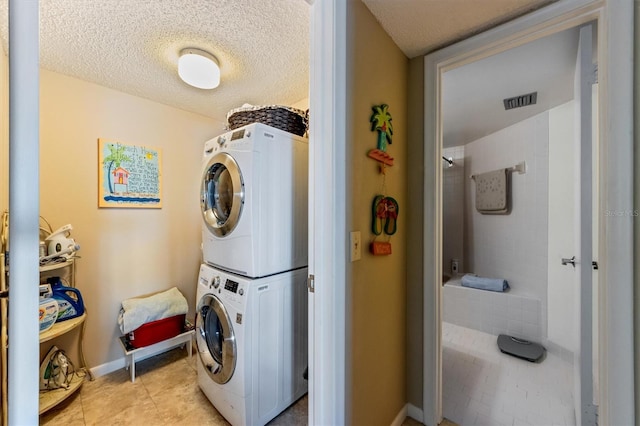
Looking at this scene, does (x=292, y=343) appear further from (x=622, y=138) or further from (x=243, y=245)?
(x=622, y=138)

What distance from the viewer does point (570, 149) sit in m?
2.20

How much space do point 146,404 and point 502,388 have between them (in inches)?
92.6

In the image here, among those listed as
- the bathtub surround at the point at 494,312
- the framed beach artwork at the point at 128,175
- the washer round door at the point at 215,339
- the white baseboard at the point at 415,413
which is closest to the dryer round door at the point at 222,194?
the washer round door at the point at 215,339

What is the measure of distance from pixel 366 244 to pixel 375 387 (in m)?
0.71

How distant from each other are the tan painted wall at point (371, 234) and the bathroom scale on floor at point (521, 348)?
1.29 m

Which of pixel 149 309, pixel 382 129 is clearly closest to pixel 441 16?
pixel 382 129

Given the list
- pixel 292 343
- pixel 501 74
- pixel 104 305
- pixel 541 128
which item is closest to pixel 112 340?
pixel 104 305

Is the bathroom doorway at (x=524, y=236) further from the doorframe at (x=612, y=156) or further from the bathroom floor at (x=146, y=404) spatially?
the bathroom floor at (x=146, y=404)

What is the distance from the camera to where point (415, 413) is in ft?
4.96

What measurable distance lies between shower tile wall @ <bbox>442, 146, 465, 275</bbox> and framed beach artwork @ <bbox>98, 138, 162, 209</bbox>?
358 centimetres

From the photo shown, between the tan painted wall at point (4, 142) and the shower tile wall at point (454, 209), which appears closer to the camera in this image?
the tan painted wall at point (4, 142)

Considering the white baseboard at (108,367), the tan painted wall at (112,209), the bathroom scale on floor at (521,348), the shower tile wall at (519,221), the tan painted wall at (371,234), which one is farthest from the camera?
the shower tile wall at (519,221)

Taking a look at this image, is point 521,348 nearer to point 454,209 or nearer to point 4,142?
point 454,209

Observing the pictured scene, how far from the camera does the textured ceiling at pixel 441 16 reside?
1.11 meters
